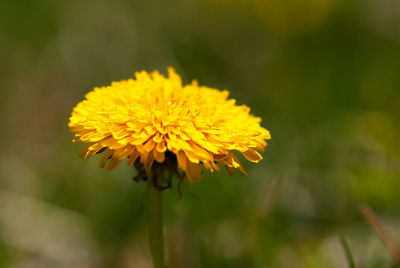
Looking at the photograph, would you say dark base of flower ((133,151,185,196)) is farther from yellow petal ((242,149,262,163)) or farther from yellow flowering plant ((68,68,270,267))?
yellow petal ((242,149,262,163))

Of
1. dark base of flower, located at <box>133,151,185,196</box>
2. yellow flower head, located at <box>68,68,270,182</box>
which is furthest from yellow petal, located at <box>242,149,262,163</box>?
dark base of flower, located at <box>133,151,185,196</box>

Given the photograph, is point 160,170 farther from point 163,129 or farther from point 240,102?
point 240,102

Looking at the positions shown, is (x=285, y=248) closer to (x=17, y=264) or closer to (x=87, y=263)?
(x=87, y=263)

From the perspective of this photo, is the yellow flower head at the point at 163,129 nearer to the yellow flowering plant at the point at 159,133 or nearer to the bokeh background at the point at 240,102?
the yellow flowering plant at the point at 159,133

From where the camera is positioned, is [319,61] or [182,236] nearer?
[182,236]

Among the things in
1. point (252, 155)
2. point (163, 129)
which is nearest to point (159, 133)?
point (163, 129)

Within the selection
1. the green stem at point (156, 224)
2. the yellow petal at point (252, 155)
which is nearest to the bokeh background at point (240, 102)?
the green stem at point (156, 224)

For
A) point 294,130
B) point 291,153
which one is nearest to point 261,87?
point 294,130
